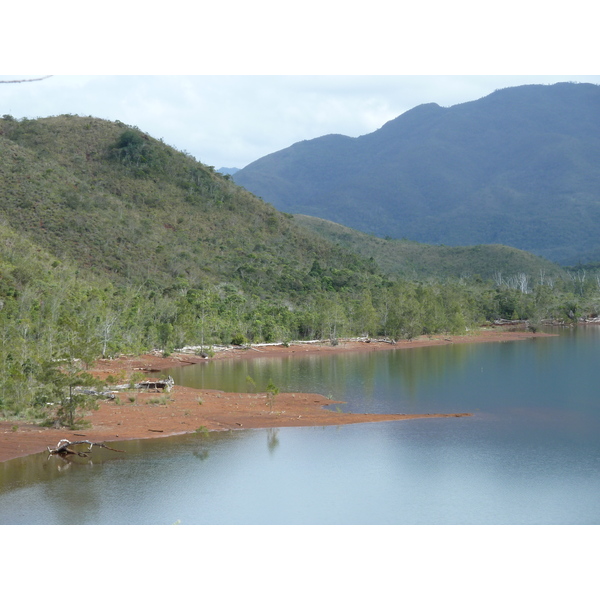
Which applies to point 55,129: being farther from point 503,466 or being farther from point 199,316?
point 503,466

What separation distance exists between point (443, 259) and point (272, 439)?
11028cm

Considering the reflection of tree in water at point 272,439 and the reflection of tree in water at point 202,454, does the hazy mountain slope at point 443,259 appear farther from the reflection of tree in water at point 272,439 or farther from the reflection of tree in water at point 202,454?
the reflection of tree in water at point 202,454

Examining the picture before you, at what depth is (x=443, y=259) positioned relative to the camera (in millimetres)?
129750

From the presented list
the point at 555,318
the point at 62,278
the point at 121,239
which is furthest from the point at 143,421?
the point at 555,318

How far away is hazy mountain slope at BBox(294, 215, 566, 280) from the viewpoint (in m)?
122

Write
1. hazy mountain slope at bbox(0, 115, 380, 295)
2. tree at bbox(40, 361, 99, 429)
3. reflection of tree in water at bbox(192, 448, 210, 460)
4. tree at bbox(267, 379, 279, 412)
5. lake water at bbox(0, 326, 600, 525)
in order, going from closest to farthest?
lake water at bbox(0, 326, 600, 525), reflection of tree in water at bbox(192, 448, 210, 460), tree at bbox(40, 361, 99, 429), tree at bbox(267, 379, 279, 412), hazy mountain slope at bbox(0, 115, 380, 295)

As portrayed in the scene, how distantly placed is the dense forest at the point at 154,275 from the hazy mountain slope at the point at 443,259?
464 inches

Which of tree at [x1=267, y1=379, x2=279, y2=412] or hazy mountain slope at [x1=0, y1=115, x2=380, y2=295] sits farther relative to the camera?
hazy mountain slope at [x1=0, y1=115, x2=380, y2=295]

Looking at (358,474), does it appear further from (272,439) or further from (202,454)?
(202,454)

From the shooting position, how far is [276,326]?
58.2 meters

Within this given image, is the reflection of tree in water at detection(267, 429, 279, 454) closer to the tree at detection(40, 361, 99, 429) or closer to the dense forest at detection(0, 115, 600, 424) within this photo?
the tree at detection(40, 361, 99, 429)

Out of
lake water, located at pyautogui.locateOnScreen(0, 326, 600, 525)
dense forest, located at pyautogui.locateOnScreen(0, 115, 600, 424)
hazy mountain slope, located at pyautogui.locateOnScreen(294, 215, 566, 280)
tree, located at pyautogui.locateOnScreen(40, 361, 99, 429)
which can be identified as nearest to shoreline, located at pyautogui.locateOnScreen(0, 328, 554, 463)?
tree, located at pyautogui.locateOnScreen(40, 361, 99, 429)

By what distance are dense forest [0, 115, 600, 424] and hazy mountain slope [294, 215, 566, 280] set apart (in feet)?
38.7

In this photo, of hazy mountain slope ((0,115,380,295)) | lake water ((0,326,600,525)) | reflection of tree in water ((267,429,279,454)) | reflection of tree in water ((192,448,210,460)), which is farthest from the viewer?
hazy mountain slope ((0,115,380,295))
